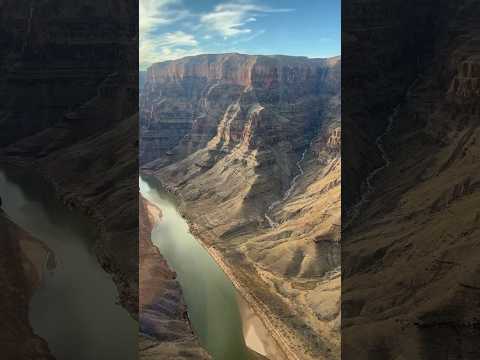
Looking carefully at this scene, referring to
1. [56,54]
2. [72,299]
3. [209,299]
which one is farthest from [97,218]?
[209,299]

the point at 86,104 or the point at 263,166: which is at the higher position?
the point at 86,104

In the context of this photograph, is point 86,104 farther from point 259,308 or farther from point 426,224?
point 259,308

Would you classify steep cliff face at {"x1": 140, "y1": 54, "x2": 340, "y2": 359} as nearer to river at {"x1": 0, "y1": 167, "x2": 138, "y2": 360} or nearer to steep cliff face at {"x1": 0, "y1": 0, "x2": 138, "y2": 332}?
river at {"x1": 0, "y1": 167, "x2": 138, "y2": 360}

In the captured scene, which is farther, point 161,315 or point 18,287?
point 161,315

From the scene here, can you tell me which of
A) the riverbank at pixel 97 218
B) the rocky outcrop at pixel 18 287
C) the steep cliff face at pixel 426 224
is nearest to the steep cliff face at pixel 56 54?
the riverbank at pixel 97 218

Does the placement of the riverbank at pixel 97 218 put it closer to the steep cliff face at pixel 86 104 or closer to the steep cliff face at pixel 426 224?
the steep cliff face at pixel 86 104

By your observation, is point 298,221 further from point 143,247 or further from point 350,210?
point 350,210

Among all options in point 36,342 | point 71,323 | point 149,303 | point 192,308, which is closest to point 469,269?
point 71,323
